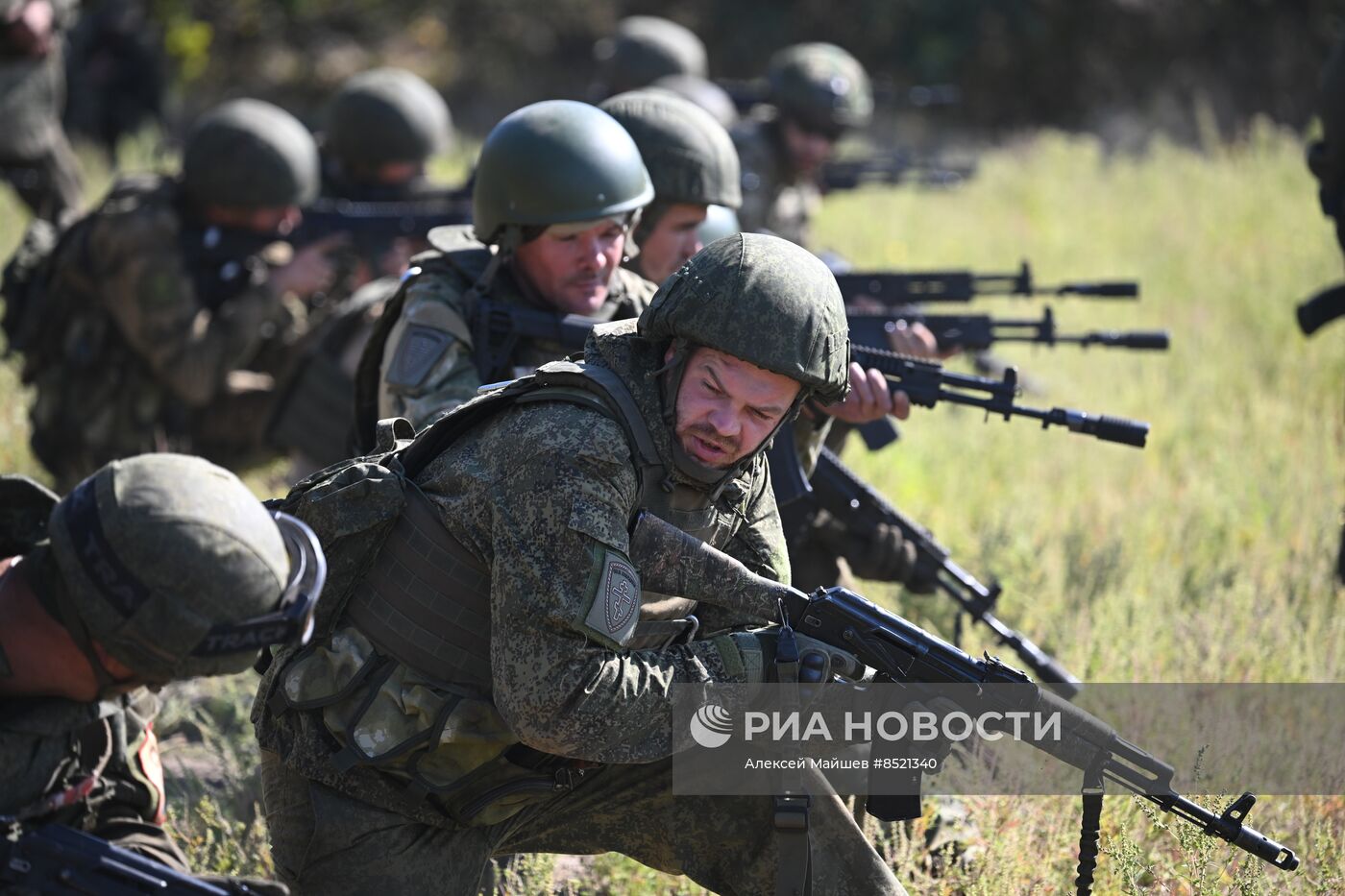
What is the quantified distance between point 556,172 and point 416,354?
66 cm

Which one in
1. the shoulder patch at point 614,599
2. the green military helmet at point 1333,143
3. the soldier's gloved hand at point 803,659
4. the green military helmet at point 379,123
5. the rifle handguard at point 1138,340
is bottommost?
the soldier's gloved hand at point 803,659

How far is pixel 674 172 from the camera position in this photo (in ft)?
16.4

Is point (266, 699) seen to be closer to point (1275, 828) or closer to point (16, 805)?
point (16, 805)

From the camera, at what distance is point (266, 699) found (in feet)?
10.4

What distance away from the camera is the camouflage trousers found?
3.08 m

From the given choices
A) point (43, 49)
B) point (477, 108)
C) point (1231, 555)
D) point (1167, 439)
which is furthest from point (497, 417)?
point (477, 108)

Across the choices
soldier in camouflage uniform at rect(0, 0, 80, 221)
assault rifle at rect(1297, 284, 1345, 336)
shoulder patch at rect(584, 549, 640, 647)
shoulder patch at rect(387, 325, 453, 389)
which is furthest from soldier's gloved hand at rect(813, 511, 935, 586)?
soldier in camouflage uniform at rect(0, 0, 80, 221)

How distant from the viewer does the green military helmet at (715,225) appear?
17.2 ft

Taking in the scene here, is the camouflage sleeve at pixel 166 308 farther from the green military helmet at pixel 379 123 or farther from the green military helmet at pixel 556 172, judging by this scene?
the green military helmet at pixel 556 172

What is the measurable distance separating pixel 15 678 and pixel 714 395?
4.51ft

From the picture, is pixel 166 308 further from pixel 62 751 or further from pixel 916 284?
pixel 62 751

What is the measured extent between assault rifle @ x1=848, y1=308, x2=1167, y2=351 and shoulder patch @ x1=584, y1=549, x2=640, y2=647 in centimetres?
243

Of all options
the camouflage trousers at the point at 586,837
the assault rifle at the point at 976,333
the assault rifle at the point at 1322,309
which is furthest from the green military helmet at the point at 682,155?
the assault rifle at the point at 1322,309

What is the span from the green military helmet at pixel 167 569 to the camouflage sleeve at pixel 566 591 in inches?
20.9
